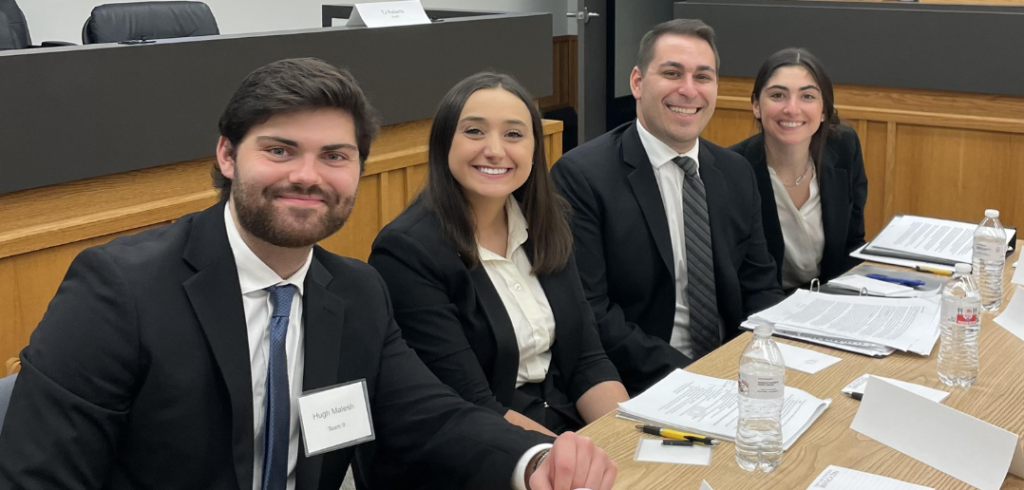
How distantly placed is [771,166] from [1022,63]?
1620 mm

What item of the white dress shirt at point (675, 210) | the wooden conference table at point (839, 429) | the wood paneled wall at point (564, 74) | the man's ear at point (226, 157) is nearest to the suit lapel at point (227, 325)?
the man's ear at point (226, 157)

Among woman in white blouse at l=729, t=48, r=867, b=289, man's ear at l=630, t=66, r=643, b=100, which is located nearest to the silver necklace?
woman in white blouse at l=729, t=48, r=867, b=289

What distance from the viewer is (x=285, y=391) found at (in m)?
1.53

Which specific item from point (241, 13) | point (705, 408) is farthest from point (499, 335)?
point (241, 13)

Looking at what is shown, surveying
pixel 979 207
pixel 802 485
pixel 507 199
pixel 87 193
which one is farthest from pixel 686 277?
pixel 979 207

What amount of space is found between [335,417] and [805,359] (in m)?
0.97

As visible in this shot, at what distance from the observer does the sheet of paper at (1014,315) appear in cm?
218

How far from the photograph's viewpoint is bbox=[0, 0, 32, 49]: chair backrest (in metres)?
3.73

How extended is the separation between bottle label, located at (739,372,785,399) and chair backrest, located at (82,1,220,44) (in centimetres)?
297

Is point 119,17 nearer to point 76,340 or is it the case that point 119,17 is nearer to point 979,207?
point 76,340

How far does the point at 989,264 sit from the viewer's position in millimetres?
2465

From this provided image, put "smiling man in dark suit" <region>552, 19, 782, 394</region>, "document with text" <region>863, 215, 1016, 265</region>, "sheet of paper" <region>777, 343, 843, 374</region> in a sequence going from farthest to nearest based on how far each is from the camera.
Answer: "document with text" <region>863, 215, 1016, 265</region> → "smiling man in dark suit" <region>552, 19, 782, 394</region> → "sheet of paper" <region>777, 343, 843, 374</region>

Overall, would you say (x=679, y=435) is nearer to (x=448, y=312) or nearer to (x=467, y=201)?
(x=448, y=312)

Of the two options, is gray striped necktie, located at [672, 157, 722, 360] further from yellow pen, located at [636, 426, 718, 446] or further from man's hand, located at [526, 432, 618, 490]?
man's hand, located at [526, 432, 618, 490]
